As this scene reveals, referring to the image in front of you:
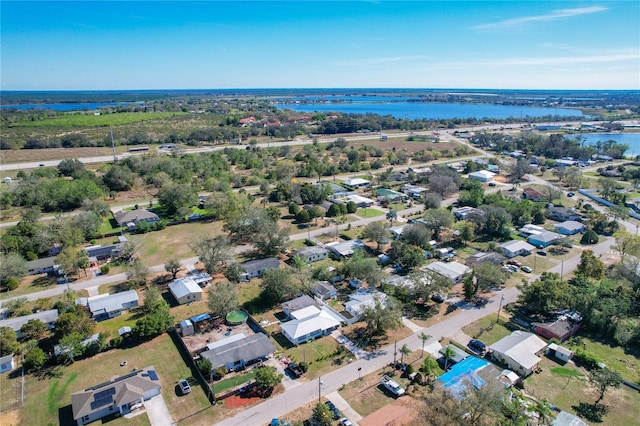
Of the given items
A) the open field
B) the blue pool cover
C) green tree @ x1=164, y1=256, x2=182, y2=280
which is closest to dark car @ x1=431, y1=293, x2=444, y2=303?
the blue pool cover

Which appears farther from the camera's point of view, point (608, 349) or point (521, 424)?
point (608, 349)

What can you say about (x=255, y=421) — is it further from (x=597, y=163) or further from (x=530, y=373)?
(x=597, y=163)

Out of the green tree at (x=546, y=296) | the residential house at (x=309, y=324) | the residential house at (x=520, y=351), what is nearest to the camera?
the residential house at (x=520, y=351)

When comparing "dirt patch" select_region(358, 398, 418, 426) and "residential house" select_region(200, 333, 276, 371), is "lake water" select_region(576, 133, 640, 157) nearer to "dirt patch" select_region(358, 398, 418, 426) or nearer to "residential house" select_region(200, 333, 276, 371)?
"dirt patch" select_region(358, 398, 418, 426)

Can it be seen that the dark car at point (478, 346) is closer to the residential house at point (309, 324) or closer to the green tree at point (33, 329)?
the residential house at point (309, 324)

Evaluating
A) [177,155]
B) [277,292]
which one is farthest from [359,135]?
[277,292]

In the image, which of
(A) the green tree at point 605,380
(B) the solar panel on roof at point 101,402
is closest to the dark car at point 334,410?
(B) the solar panel on roof at point 101,402
